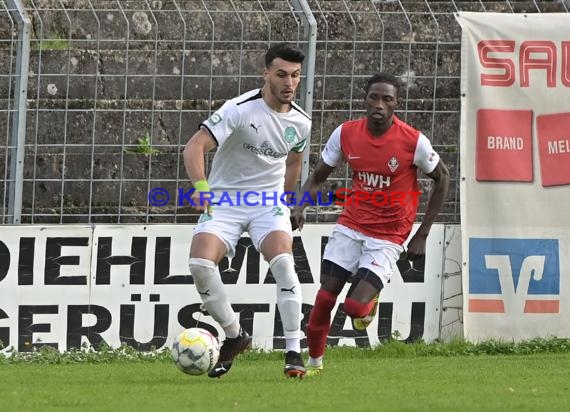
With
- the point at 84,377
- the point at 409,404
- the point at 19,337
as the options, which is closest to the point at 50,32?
the point at 19,337

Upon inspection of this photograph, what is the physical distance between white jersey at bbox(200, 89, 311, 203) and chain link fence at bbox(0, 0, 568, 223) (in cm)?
254

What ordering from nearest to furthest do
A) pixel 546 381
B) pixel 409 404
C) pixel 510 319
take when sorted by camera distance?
pixel 409 404, pixel 546 381, pixel 510 319

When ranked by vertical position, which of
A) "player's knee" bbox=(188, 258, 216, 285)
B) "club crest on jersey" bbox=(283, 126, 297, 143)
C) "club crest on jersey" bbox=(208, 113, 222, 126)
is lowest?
"player's knee" bbox=(188, 258, 216, 285)

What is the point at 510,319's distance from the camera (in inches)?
522

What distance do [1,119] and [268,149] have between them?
3.38 metres

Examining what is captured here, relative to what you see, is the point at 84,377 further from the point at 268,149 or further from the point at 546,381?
the point at 546,381

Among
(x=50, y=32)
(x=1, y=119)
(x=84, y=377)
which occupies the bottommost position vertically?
(x=84, y=377)

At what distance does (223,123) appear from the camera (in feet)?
33.5

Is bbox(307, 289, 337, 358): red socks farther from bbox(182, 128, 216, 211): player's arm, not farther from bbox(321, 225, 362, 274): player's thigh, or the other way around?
bbox(182, 128, 216, 211): player's arm

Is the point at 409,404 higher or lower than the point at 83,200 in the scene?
lower

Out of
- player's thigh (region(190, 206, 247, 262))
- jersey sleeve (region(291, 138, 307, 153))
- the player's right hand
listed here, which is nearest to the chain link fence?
jersey sleeve (region(291, 138, 307, 153))

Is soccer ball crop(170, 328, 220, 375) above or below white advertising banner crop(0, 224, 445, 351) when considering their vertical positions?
below

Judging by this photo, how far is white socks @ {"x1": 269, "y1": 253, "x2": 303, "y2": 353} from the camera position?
1006 centimetres

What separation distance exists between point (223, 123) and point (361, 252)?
4.95 feet
